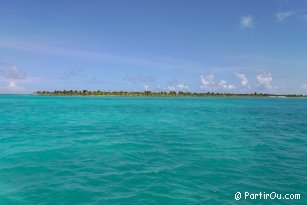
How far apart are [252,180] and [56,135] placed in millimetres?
24847

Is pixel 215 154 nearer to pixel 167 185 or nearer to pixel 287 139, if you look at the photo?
pixel 167 185

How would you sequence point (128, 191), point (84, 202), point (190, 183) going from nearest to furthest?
point (84, 202) < point (128, 191) < point (190, 183)

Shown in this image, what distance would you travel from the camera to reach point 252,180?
16781 mm

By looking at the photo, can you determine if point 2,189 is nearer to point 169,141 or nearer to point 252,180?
point 252,180

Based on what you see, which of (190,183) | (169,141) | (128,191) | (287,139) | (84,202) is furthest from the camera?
(287,139)

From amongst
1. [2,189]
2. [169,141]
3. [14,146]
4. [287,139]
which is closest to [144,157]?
[169,141]

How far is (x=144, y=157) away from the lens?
874 inches

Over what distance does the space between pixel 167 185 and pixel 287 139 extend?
22668 mm

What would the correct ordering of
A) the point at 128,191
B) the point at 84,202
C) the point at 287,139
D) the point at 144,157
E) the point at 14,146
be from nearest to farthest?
the point at 84,202, the point at 128,191, the point at 144,157, the point at 14,146, the point at 287,139

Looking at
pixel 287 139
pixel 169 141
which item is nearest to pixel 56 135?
pixel 169 141

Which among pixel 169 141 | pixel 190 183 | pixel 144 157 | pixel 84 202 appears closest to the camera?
pixel 84 202

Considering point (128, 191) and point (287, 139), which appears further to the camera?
point (287, 139)

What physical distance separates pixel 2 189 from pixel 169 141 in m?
18.4

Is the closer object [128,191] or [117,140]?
[128,191]
